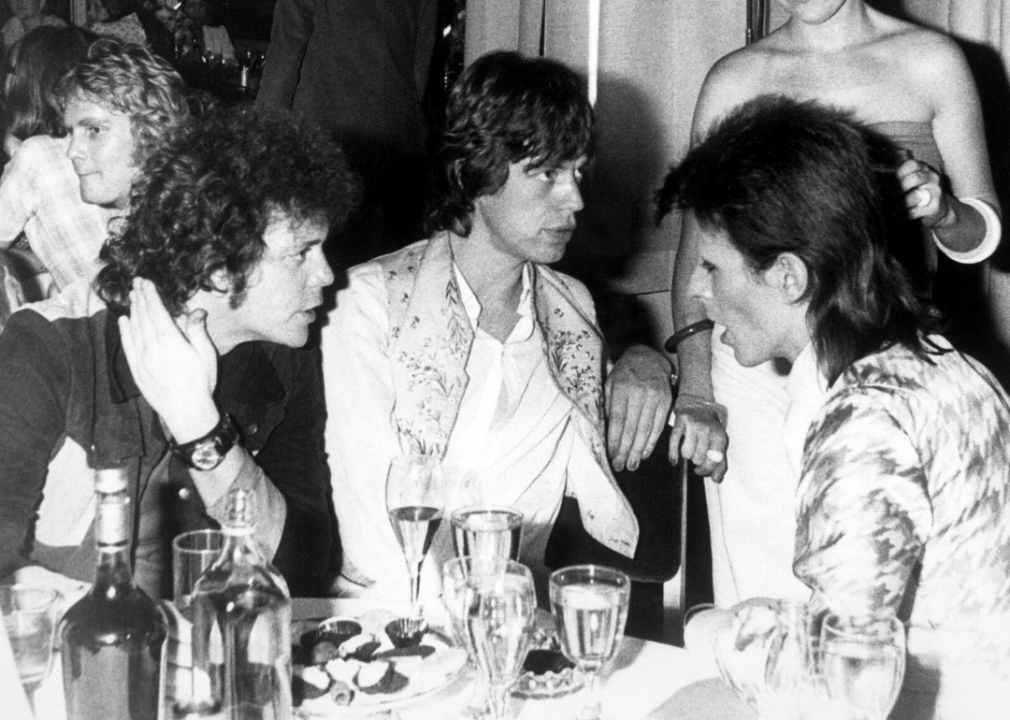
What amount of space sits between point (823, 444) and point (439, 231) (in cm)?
107

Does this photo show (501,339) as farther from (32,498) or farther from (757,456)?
(32,498)

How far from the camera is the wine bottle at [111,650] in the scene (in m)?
0.86

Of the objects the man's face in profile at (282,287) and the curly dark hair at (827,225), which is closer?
the curly dark hair at (827,225)

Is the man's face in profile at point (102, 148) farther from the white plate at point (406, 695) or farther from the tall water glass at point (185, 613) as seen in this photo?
the white plate at point (406, 695)

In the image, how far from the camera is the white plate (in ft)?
3.14

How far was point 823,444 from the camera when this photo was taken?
1144 mm

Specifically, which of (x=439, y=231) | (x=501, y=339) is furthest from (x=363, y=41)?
(x=501, y=339)

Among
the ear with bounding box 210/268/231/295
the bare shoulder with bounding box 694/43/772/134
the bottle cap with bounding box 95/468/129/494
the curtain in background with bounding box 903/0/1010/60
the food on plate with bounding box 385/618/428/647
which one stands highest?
the curtain in background with bounding box 903/0/1010/60

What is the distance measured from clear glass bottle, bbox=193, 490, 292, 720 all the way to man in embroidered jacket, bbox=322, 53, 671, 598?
913 millimetres

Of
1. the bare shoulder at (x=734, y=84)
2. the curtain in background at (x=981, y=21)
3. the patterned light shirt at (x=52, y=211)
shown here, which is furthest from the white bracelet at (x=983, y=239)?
the patterned light shirt at (x=52, y=211)

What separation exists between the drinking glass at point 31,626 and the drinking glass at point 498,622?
0.34m

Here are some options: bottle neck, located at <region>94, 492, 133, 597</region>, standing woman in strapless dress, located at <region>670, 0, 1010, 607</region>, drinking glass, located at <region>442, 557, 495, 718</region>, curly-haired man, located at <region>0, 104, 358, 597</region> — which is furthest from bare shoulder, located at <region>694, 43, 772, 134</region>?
bottle neck, located at <region>94, 492, 133, 597</region>

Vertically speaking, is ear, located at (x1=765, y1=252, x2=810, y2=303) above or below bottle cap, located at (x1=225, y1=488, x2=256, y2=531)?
above

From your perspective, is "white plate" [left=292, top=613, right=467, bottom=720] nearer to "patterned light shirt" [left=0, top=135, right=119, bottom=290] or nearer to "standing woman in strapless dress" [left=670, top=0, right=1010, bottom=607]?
"standing woman in strapless dress" [left=670, top=0, right=1010, bottom=607]
